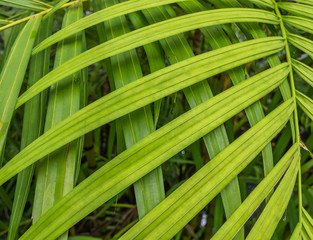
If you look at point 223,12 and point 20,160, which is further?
point 223,12

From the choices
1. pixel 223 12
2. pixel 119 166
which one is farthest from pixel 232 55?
pixel 119 166

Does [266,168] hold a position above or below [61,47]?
below

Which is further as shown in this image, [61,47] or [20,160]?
[61,47]

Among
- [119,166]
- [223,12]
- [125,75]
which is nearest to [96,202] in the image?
[119,166]

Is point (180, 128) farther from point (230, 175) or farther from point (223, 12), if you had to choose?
point (223, 12)

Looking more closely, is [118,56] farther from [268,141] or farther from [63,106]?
[268,141]

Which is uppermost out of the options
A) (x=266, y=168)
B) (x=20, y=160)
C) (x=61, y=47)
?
(x=61, y=47)

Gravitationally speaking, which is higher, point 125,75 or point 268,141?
point 125,75

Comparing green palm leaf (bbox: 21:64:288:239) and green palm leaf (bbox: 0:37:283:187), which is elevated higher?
green palm leaf (bbox: 0:37:283:187)

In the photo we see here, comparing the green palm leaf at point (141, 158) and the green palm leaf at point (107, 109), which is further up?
the green palm leaf at point (107, 109)
